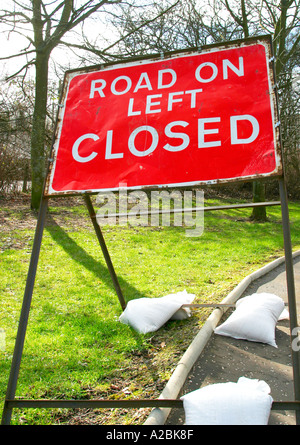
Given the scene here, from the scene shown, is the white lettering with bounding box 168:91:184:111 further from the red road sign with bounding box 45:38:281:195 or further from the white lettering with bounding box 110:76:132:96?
the white lettering with bounding box 110:76:132:96

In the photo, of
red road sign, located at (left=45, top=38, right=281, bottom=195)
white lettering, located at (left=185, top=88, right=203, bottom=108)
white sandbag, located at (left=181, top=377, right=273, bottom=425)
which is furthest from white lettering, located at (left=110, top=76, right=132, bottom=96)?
white sandbag, located at (left=181, top=377, right=273, bottom=425)

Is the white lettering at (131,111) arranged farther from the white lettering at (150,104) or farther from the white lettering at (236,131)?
the white lettering at (236,131)

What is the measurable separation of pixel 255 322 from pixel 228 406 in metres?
1.76

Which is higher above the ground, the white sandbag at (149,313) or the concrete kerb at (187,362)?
the white sandbag at (149,313)

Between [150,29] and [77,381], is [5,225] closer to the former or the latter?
[77,381]

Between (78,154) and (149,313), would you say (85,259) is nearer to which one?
(149,313)

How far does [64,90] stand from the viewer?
10.4ft

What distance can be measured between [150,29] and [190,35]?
3463mm

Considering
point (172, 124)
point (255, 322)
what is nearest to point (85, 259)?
point (255, 322)

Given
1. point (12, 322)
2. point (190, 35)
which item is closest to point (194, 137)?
point (12, 322)

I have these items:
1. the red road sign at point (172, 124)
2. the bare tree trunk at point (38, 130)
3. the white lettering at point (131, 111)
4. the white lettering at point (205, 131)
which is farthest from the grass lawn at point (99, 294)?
the white lettering at point (131, 111)

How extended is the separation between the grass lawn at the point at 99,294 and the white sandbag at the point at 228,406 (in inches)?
19.2

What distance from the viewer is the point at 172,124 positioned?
109 inches

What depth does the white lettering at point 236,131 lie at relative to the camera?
102 inches
